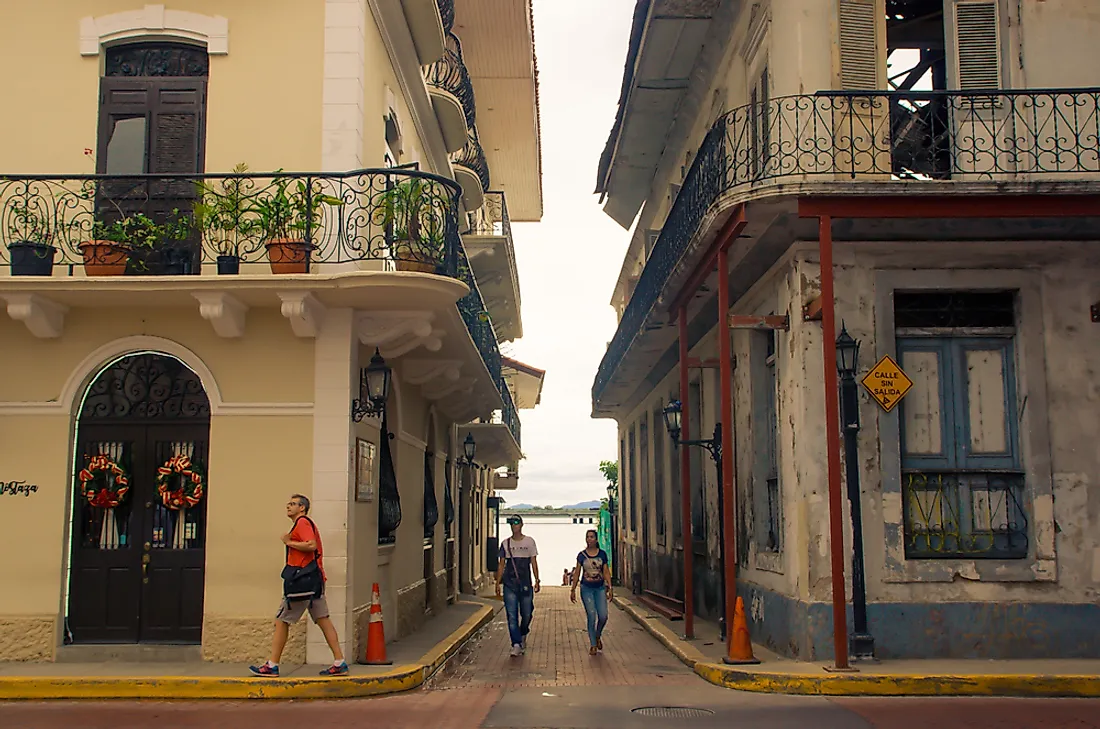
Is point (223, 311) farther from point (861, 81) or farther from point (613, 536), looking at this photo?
point (613, 536)

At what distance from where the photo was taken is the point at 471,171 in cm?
2131

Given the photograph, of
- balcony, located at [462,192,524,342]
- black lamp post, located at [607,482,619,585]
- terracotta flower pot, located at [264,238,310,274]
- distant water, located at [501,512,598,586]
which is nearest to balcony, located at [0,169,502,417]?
terracotta flower pot, located at [264,238,310,274]

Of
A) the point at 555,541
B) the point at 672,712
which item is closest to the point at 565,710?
the point at 672,712

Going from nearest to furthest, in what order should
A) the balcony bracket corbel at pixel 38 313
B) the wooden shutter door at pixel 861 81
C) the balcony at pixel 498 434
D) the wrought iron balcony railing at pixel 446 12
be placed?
the balcony bracket corbel at pixel 38 313, the wooden shutter door at pixel 861 81, the wrought iron balcony railing at pixel 446 12, the balcony at pixel 498 434

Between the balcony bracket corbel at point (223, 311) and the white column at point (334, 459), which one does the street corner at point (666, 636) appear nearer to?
the white column at point (334, 459)

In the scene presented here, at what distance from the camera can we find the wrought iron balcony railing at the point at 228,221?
11508mm

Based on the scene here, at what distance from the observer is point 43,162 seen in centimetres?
1222

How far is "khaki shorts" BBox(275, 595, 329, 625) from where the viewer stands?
10312 millimetres

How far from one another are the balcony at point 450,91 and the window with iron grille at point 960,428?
8.23 m

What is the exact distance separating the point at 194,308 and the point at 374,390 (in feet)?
6.99

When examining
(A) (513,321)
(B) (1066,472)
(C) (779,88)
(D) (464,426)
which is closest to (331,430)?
(C) (779,88)

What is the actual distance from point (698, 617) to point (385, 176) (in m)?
9.02

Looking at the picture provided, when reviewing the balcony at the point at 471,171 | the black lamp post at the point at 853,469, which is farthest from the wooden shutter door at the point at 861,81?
the balcony at the point at 471,171

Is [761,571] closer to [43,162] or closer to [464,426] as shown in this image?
[43,162]
